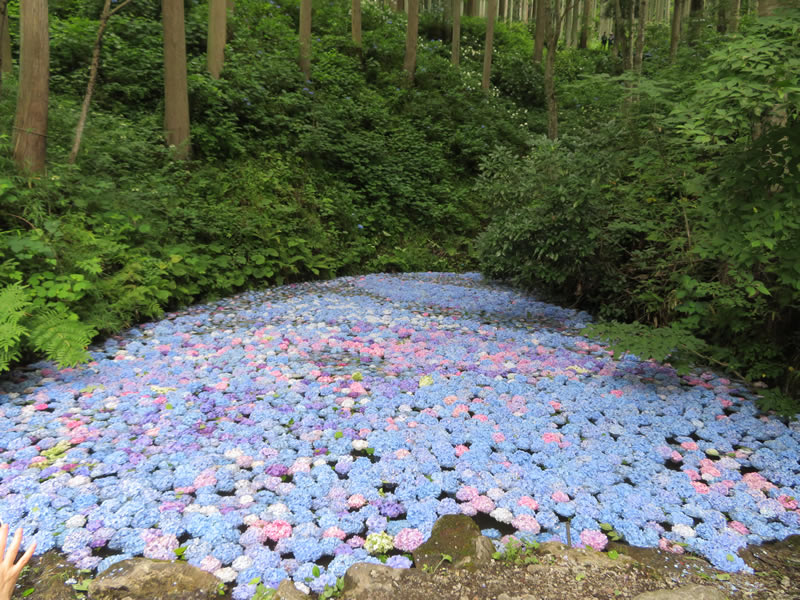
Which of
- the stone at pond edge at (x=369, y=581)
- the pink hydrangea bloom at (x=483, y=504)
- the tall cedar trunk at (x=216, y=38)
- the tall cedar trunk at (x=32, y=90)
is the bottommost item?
the pink hydrangea bloom at (x=483, y=504)

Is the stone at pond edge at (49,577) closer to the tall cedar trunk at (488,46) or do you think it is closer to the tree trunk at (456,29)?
the tall cedar trunk at (488,46)

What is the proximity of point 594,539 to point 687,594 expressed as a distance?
462 mm

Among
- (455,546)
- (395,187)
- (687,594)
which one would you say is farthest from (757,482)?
(395,187)

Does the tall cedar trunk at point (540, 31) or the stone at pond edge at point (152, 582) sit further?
the tall cedar trunk at point (540, 31)

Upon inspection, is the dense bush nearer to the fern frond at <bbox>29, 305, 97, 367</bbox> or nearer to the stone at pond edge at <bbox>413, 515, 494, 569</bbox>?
the stone at pond edge at <bbox>413, 515, 494, 569</bbox>

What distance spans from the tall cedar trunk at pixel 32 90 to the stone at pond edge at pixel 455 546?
5357 millimetres

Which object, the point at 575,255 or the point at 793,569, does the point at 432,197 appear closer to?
the point at 575,255

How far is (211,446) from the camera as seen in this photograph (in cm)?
304

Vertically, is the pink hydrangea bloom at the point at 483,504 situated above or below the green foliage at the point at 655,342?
below

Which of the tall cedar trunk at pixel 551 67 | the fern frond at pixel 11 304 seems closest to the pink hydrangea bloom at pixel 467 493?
the fern frond at pixel 11 304

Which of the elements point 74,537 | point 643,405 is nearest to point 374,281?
point 643,405

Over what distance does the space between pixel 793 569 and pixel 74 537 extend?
3.11 m

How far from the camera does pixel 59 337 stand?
3.68 meters

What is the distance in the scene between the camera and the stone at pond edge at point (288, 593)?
1.92 metres
